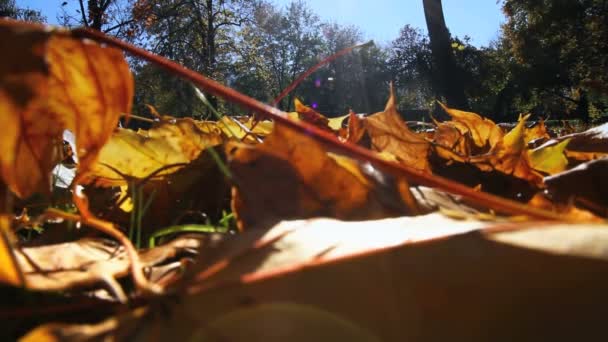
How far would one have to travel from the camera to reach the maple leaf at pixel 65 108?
29cm

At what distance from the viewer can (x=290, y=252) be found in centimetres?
25

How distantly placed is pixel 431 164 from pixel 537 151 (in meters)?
0.15

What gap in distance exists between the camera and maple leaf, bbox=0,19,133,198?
293 millimetres

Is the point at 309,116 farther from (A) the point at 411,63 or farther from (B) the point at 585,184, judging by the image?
(A) the point at 411,63

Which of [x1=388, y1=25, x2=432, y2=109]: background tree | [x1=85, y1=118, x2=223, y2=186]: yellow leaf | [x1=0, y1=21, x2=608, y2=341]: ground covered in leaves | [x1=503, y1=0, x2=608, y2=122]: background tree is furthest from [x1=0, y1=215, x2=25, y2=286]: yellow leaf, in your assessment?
[x1=388, y1=25, x2=432, y2=109]: background tree

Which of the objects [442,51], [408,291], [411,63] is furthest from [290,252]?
[411,63]

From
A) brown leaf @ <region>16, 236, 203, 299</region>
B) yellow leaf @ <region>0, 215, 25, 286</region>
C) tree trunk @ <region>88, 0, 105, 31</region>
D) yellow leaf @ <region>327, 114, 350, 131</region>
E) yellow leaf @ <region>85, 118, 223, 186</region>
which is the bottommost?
brown leaf @ <region>16, 236, 203, 299</region>

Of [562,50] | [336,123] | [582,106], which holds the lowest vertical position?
[336,123]

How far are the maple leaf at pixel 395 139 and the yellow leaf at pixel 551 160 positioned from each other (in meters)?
0.15

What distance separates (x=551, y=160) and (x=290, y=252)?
0.49 m

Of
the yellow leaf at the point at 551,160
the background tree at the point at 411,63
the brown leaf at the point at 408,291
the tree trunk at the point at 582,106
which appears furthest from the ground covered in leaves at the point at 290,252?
the background tree at the point at 411,63

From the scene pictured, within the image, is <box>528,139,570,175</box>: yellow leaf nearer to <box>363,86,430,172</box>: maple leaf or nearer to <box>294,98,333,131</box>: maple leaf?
<box>363,86,430,172</box>: maple leaf

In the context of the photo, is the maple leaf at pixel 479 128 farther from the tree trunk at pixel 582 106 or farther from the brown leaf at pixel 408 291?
the tree trunk at pixel 582 106

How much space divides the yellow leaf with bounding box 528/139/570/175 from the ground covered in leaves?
159 mm
